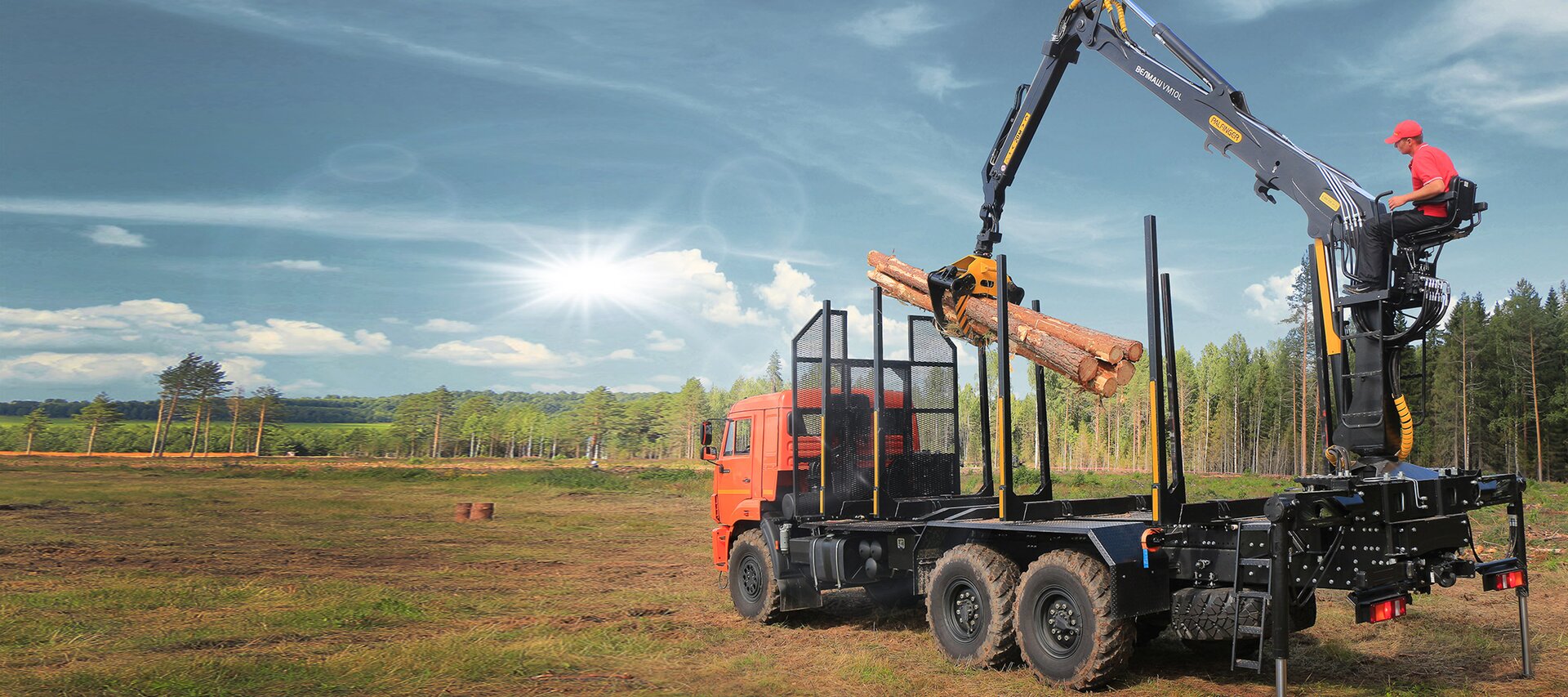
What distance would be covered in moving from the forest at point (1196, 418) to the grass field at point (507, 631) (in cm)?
304

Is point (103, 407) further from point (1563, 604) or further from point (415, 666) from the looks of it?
point (1563, 604)

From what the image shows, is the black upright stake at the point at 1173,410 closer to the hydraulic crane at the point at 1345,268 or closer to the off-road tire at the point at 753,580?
the hydraulic crane at the point at 1345,268

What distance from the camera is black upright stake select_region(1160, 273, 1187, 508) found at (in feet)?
27.9

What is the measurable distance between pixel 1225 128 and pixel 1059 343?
9.05 ft

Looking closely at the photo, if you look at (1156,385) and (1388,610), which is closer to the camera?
(1388,610)

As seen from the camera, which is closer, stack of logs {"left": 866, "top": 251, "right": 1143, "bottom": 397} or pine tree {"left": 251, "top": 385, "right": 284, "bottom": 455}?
stack of logs {"left": 866, "top": 251, "right": 1143, "bottom": 397}

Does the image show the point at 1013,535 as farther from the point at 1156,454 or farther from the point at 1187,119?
the point at 1187,119

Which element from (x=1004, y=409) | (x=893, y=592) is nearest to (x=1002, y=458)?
(x=1004, y=409)

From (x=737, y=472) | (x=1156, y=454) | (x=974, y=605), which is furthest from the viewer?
(x=737, y=472)

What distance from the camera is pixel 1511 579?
8070mm

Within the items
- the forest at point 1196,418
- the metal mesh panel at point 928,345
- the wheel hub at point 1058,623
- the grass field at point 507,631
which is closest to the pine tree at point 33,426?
the forest at point 1196,418

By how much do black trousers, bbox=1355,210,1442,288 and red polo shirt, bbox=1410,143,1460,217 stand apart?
88mm

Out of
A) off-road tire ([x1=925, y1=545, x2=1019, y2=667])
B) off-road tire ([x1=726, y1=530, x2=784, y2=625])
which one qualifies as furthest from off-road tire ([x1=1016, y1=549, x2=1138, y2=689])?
off-road tire ([x1=726, y1=530, x2=784, y2=625])

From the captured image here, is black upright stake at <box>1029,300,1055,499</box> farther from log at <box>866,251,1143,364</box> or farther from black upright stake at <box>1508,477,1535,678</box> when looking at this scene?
black upright stake at <box>1508,477,1535,678</box>
